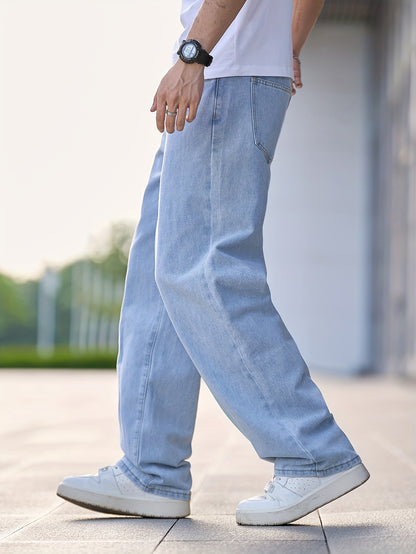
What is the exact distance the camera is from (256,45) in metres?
1.79

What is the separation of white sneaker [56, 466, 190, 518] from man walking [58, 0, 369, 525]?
174 millimetres

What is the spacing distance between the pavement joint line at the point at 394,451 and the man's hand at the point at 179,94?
5.05 ft

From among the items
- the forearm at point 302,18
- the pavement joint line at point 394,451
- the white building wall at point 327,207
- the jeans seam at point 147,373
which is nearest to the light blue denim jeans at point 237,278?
the jeans seam at point 147,373

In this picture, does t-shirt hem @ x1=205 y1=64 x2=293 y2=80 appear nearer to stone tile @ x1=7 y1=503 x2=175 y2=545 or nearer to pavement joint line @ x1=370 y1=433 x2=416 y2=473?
stone tile @ x1=7 y1=503 x2=175 y2=545

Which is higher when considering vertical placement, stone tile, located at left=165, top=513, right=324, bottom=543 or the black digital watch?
the black digital watch

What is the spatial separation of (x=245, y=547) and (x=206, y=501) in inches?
27.7

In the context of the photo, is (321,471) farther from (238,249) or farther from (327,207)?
(327,207)

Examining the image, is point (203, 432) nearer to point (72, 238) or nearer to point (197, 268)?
point (197, 268)

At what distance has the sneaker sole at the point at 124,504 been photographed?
187cm

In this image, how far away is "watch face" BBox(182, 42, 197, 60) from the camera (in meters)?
1.69

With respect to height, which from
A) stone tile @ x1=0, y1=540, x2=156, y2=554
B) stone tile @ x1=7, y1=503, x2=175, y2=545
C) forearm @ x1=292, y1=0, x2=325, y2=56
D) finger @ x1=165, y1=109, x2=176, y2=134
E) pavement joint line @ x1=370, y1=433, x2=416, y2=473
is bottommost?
pavement joint line @ x1=370, y1=433, x2=416, y2=473

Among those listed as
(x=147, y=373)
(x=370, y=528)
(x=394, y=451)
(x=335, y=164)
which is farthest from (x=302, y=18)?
(x=335, y=164)

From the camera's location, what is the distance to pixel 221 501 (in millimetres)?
2223

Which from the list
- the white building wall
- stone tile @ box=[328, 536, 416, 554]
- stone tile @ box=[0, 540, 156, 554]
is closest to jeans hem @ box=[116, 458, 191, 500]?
stone tile @ box=[0, 540, 156, 554]
